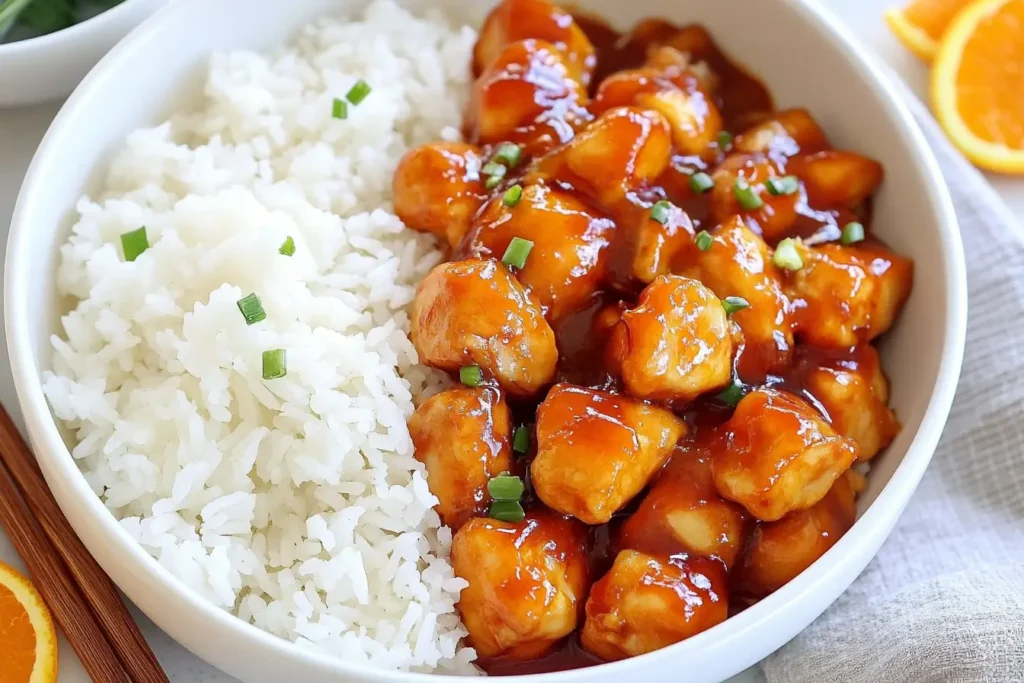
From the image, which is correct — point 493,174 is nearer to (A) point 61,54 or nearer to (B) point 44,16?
(A) point 61,54

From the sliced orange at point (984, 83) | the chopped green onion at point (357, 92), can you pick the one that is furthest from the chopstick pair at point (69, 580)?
the sliced orange at point (984, 83)

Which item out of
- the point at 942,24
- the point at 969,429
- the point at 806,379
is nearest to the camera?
the point at 806,379

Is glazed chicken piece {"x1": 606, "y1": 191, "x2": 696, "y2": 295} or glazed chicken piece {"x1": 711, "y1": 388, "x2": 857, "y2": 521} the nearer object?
glazed chicken piece {"x1": 711, "y1": 388, "x2": 857, "y2": 521}

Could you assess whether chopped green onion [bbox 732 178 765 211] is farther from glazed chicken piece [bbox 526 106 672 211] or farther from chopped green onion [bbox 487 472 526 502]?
chopped green onion [bbox 487 472 526 502]

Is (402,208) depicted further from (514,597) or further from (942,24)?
(942,24)

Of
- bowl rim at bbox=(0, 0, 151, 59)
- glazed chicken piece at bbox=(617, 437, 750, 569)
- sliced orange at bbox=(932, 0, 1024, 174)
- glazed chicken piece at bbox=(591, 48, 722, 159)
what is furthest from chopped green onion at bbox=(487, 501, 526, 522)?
sliced orange at bbox=(932, 0, 1024, 174)

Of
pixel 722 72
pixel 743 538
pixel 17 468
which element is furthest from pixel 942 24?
pixel 17 468
